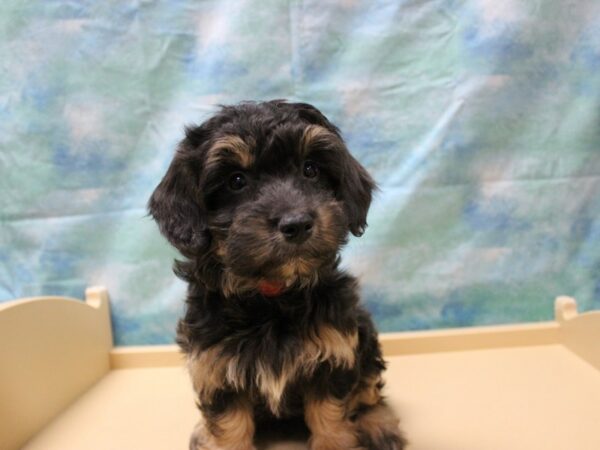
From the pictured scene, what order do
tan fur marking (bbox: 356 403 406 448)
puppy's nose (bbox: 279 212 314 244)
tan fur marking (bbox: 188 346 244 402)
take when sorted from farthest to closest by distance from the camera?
tan fur marking (bbox: 356 403 406 448)
tan fur marking (bbox: 188 346 244 402)
puppy's nose (bbox: 279 212 314 244)

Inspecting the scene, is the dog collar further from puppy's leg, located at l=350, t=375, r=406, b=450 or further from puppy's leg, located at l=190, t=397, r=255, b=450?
puppy's leg, located at l=350, t=375, r=406, b=450

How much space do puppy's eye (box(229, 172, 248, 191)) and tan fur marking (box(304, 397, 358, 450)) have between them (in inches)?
30.4

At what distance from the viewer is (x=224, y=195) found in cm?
183

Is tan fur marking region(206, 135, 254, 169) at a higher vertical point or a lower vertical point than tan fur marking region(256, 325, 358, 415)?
higher

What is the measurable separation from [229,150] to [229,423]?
0.93m

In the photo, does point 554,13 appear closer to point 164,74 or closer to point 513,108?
point 513,108

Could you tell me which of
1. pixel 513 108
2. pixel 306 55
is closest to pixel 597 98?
pixel 513 108

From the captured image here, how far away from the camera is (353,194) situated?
1.96 metres

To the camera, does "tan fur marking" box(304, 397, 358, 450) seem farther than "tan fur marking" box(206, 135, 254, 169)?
Yes

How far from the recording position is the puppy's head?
163 cm

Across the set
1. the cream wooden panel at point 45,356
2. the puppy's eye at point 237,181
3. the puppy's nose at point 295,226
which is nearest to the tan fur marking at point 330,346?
the puppy's nose at point 295,226

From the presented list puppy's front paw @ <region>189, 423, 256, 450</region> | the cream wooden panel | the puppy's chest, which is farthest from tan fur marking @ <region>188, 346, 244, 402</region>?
the cream wooden panel

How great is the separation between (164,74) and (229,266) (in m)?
1.43

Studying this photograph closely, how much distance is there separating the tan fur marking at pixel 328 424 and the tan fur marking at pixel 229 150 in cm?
87
